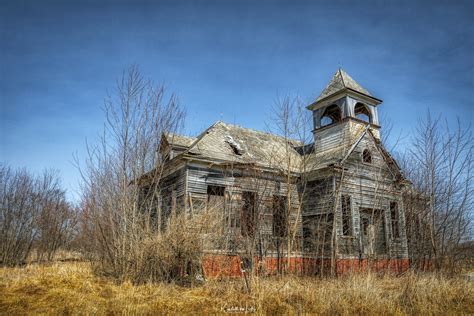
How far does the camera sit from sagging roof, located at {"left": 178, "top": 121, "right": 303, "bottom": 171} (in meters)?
13.7

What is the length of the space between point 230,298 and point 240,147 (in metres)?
9.11

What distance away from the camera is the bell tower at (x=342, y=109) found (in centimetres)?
1698

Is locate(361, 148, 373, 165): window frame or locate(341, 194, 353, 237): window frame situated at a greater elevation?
locate(361, 148, 373, 165): window frame

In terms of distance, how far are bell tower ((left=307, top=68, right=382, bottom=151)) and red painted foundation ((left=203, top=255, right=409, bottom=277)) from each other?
21.0ft

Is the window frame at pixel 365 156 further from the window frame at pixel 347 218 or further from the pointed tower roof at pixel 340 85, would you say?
the pointed tower roof at pixel 340 85

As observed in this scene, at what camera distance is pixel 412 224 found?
12828 mm

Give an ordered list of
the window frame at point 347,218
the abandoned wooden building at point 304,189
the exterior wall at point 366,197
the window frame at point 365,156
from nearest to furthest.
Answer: the abandoned wooden building at point 304,189, the exterior wall at point 366,197, the window frame at point 347,218, the window frame at point 365,156

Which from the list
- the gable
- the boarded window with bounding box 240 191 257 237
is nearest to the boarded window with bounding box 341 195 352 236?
the gable

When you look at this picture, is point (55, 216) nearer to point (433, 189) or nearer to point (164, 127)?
point (164, 127)

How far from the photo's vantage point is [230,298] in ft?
23.7

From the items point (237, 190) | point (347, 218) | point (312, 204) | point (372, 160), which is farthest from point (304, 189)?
point (372, 160)

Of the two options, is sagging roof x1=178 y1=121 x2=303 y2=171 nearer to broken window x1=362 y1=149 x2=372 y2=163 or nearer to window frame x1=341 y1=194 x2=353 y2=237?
window frame x1=341 y1=194 x2=353 y2=237

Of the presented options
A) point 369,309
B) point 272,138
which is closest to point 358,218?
point 272,138

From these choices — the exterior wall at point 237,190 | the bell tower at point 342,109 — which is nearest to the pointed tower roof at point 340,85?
the bell tower at point 342,109
